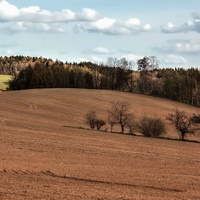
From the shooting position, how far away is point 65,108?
67812 mm

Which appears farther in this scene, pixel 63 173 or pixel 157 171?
pixel 157 171

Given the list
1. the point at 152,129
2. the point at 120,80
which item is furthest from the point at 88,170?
the point at 120,80

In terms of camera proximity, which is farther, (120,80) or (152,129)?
(120,80)

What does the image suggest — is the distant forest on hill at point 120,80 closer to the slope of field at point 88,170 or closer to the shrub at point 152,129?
the shrub at point 152,129

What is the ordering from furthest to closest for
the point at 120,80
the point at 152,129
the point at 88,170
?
the point at 120,80, the point at 152,129, the point at 88,170

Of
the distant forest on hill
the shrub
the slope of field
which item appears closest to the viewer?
the slope of field

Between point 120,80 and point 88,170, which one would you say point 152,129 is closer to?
point 88,170

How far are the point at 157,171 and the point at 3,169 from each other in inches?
289

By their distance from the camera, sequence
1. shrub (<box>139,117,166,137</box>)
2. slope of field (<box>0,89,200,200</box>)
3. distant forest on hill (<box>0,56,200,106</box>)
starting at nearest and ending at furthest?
slope of field (<box>0,89,200,200</box>)
shrub (<box>139,117,166,137</box>)
distant forest on hill (<box>0,56,200,106</box>)

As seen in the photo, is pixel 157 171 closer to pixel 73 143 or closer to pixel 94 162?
pixel 94 162

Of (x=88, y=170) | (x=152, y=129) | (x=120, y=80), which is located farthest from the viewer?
(x=120, y=80)

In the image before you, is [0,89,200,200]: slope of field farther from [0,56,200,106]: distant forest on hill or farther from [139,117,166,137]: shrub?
[0,56,200,106]: distant forest on hill

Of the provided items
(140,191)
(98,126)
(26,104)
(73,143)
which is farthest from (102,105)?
(140,191)

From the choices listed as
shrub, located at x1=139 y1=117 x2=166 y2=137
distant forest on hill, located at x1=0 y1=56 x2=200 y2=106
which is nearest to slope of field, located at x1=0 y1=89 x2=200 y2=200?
shrub, located at x1=139 y1=117 x2=166 y2=137
